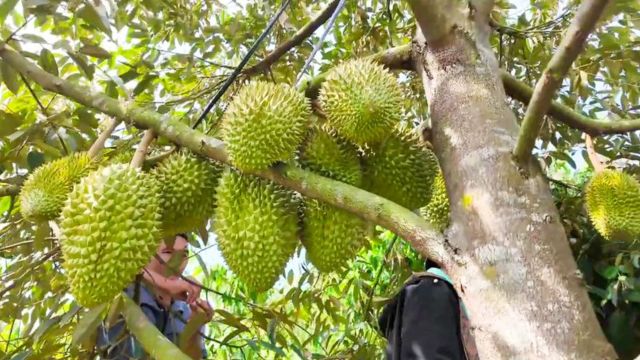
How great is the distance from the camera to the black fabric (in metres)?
1.45

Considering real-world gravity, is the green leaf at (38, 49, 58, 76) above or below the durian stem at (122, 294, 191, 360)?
above

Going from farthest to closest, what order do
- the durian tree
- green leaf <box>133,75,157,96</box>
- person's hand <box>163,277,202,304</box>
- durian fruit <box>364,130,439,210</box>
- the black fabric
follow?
person's hand <box>163,277,202,304</box>, green leaf <box>133,75,157,96</box>, the black fabric, durian fruit <box>364,130,439,210</box>, the durian tree

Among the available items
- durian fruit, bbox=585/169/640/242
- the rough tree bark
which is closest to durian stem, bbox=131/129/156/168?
the rough tree bark

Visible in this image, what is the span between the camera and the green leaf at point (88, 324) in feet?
4.08

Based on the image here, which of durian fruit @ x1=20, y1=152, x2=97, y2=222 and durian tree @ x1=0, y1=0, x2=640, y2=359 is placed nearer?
durian tree @ x1=0, y1=0, x2=640, y2=359

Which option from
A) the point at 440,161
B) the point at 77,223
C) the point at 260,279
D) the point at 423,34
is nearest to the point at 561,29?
the point at 423,34

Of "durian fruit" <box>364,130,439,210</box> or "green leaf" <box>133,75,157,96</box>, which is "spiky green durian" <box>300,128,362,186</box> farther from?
"green leaf" <box>133,75,157,96</box>

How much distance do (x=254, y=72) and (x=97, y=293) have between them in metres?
0.80

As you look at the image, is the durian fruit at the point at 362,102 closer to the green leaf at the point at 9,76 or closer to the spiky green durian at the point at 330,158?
the spiky green durian at the point at 330,158

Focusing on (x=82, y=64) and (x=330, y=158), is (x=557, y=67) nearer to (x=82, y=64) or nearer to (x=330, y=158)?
(x=330, y=158)

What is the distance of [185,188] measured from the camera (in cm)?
127

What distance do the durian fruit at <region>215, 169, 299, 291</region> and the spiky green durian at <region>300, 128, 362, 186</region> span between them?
9 centimetres

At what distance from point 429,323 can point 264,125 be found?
25.2 inches

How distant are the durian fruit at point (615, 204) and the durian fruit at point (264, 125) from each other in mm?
860
